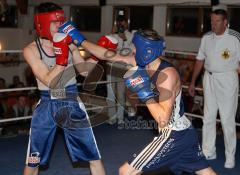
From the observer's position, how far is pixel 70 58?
2.53m

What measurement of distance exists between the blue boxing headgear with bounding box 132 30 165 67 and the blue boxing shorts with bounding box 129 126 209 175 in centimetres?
43

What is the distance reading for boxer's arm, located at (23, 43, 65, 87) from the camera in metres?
2.31

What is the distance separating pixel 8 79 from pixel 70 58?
7699 mm

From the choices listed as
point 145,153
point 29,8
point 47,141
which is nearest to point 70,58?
point 47,141

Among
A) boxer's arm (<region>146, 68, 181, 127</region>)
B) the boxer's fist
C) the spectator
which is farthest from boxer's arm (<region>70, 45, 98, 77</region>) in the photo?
the spectator

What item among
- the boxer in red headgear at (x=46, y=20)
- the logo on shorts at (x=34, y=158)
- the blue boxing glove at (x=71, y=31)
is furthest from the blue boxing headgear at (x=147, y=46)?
the logo on shorts at (x=34, y=158)

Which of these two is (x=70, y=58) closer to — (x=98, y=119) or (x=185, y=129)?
(x=185, y=129)

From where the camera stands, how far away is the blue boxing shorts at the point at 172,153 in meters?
2.12

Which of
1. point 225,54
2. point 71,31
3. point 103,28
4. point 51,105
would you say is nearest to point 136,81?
point 71,31

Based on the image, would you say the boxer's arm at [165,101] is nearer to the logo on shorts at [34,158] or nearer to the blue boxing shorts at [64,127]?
the blue boxing shorts at [64,127]

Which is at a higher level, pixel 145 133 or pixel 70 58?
pixel 70 58

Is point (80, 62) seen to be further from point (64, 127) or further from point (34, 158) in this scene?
point (34, 158)

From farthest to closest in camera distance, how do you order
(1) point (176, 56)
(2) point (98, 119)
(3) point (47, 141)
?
(1) point (176, 56), (2) point (98, 119), (3) point (47, 141)

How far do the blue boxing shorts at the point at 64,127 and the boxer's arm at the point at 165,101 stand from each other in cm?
64
